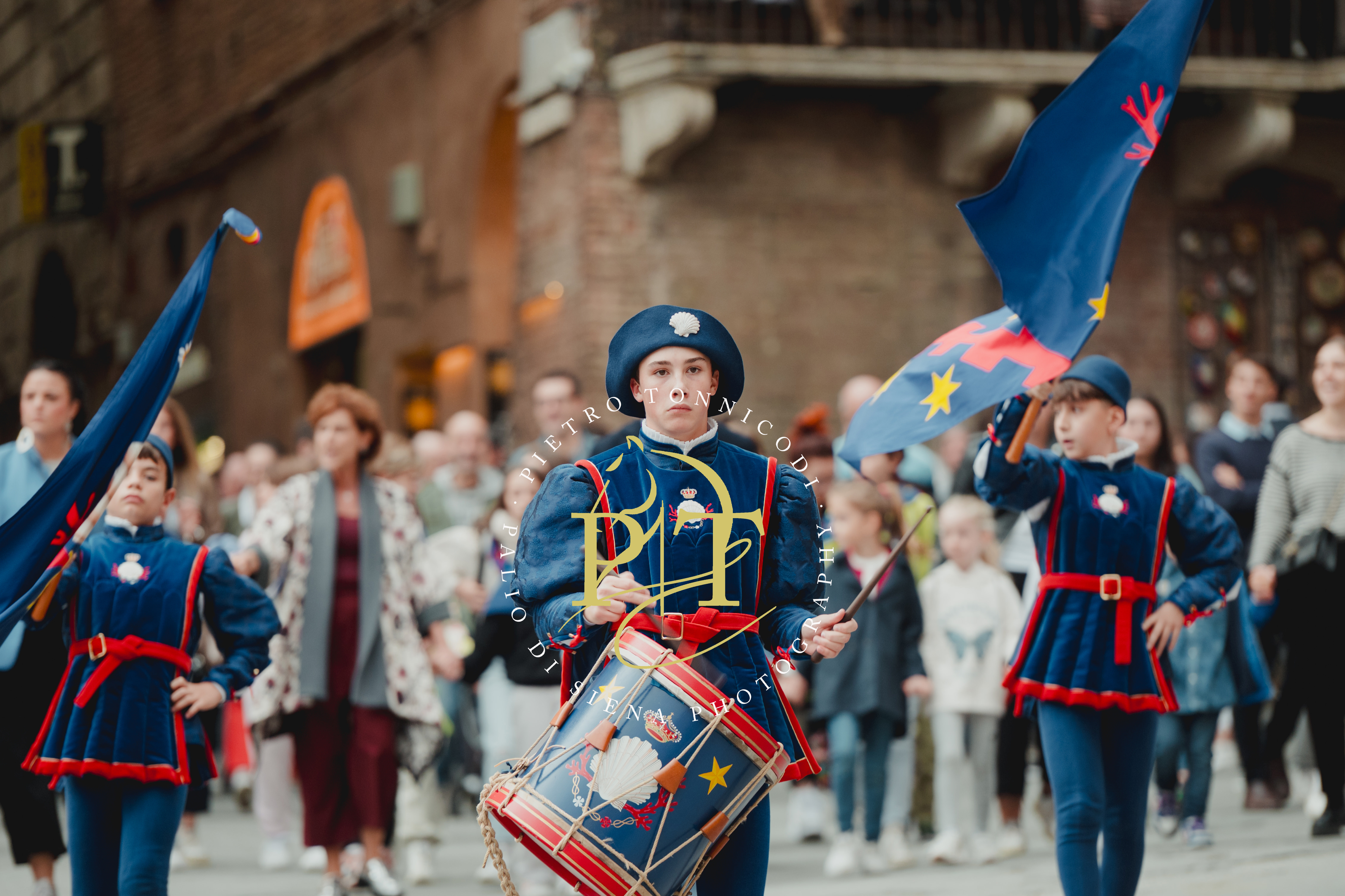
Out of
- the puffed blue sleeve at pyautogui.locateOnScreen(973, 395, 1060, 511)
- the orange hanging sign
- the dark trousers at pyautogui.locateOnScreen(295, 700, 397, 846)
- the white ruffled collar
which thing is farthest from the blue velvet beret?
the orange hanging sign

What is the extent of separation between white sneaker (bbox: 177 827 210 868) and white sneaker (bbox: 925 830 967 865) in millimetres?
3514

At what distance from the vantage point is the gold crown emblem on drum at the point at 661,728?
166 inches

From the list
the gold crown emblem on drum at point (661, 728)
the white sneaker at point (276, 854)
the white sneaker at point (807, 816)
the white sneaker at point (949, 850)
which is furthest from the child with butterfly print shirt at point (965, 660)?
the gold crown emblem on drum at point (661, 728)

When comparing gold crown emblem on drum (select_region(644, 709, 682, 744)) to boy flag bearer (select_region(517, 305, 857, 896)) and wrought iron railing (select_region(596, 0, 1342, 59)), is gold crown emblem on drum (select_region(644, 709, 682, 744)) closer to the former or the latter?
boy flag bearer (select_region(517, 305, 857, 896))

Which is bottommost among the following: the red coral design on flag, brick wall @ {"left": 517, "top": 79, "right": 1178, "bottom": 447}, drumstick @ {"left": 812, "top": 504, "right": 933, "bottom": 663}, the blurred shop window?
drumstick @ {"left": 812, "top": 504, "right": 933, "bottom": 663}

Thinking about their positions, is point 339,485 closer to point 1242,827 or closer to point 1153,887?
point 1153,887

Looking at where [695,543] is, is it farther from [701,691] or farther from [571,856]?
[571,856]

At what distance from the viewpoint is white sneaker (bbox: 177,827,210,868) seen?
30.5ft

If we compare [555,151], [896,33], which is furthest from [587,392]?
[896,33]

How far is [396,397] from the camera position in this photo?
1944 cm

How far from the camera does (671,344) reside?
4.54m

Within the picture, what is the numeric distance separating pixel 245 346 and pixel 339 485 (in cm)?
1551

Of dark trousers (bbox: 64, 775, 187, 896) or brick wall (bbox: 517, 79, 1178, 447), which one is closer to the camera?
dark trousers (bbox: 64, 775, 187, 896)

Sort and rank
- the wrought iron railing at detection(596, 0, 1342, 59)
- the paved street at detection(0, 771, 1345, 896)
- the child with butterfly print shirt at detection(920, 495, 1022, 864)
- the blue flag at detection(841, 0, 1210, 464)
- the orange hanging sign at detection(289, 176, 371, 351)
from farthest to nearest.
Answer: the orange hanging sign at detection(289, 176, 371, 351) → the wrought iron railing at detection(596, 0, 1342, 59) → the child with butterfly print shirt at detection(920, 495, 1022, 864) → the paved street at detection(0, 771, 1345, 896) → the blue flag at detection(841, 0, 1210, 464)
